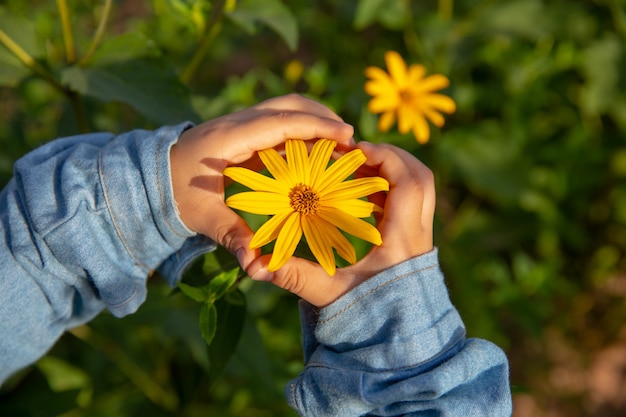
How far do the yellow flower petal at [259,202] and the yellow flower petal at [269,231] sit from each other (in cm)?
1

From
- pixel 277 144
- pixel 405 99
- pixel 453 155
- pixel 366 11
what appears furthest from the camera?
pixel 453 155

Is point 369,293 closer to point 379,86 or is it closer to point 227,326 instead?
point 227,326

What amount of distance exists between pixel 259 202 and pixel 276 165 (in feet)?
0.23

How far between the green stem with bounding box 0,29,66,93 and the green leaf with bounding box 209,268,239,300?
2.49 feet

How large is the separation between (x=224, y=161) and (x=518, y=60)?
5.53 ft

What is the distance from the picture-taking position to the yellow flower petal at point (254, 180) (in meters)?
0.86

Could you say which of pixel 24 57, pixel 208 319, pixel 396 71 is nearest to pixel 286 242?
pixel 208 319

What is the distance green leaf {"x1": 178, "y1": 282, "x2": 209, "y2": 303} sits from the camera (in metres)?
0.96

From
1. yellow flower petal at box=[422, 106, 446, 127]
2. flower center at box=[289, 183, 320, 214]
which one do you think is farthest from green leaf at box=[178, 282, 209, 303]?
yellow flower petal at box=[422, 106, 446, 127]

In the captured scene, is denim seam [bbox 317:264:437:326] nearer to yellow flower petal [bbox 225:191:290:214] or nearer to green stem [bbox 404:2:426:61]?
yellow flower petal [bbox 225:191:290:214]

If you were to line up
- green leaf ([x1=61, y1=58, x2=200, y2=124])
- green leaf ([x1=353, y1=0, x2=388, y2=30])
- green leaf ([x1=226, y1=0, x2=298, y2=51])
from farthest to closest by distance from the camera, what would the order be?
green leaf ([x1=353, y1=0, x2=388, y2=30]) → green leaf ([x1=226, y1=0, x2=298, y2=51]) → green leaf ([x1=61, y1=58, x2=200, y2=124])

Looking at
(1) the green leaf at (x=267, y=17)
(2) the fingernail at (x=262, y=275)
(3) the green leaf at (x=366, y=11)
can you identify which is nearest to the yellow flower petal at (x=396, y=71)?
(3) the green leaf at (x=366, y=11)

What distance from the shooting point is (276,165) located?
91cm

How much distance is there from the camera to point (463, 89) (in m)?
2.21
